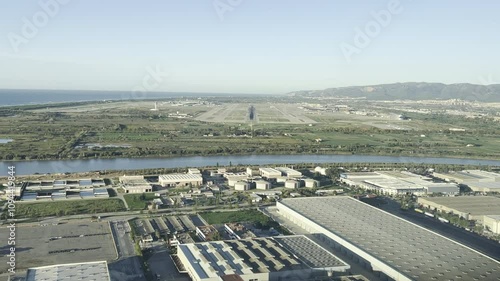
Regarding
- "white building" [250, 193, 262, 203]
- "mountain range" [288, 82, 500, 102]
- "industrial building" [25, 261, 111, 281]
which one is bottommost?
"white building" [250, 193, 262, 203]

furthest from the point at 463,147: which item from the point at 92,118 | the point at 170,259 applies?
the point at 92,118

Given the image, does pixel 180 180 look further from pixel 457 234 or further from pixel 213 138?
pixel 213 138

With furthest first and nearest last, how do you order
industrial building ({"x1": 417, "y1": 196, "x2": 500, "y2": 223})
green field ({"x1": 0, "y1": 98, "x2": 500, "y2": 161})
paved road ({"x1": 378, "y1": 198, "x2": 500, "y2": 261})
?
green field ({"x1": 0, "y1": 98, "x2": 500, "y2": 161}), industrial building ({"x1": 417, "y1": 196, "x2": 500, "y2": 223}), paved road ({"x1": 378, "y1": 198, "x2": 500, "y2": 261})

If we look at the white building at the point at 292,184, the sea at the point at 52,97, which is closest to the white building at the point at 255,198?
the white building at the point at 292,184

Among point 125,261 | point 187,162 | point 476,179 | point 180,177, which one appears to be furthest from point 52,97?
point 125,261

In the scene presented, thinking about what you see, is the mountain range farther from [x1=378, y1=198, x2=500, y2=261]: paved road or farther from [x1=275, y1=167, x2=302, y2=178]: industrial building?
[x1=378, y1=198, x2=500, y2=261]: paved road

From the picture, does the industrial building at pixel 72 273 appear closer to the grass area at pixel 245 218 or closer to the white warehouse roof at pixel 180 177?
the grass area at pixel 245 218

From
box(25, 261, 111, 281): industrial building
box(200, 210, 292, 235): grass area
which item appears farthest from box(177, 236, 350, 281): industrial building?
box(200, 210, 292, 235): grass area
